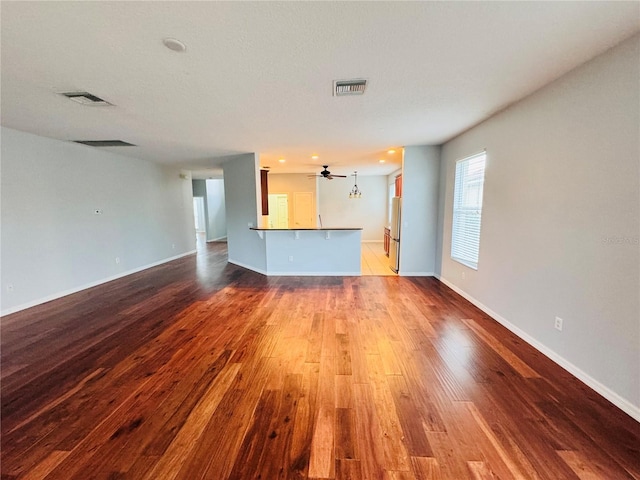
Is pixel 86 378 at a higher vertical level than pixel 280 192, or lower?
lower

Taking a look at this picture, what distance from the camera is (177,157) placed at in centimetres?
583

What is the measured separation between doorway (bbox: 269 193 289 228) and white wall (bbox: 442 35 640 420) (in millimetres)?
6903

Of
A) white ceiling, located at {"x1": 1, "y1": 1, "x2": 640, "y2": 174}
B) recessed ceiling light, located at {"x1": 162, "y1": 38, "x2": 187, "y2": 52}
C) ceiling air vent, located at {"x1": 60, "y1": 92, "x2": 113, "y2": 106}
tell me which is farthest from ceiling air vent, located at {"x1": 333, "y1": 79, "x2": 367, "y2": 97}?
ceiling air vent, located at {"x1": 60, "y1": 92, "x2": 113, "y2": 106}

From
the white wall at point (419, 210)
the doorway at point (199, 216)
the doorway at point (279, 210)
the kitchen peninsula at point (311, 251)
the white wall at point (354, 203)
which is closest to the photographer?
the white wall at point (419, 210)

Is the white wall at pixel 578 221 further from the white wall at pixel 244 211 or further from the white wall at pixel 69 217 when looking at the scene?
the white wall at pixel 69 217

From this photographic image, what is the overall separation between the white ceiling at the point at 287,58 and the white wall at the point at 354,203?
6333 mm

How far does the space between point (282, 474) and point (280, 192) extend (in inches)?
330

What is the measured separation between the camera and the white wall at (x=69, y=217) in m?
3.64

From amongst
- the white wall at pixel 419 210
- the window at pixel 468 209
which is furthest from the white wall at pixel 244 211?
the window at pixel 468 209

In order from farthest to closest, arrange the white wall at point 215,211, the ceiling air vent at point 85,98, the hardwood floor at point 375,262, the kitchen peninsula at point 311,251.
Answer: the white wall at point 215,211 < the hardwood floor at point 375,262 < the kitchen peninsula at point 311,251 < the ceiling air vent at point 85,98

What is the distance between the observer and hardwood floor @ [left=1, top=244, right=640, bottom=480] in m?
1.45

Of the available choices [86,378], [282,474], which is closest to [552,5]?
[282,474]

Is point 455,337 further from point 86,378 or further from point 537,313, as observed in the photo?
point 86,378

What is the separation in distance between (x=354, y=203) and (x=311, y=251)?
4.87 m
